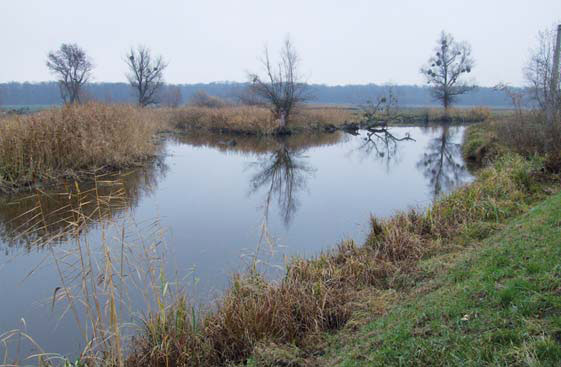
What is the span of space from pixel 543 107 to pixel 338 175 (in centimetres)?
638

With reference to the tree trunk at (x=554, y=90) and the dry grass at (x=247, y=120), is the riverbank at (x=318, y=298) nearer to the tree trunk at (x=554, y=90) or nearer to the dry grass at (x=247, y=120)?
the tree trunk at (x=554, y=90)

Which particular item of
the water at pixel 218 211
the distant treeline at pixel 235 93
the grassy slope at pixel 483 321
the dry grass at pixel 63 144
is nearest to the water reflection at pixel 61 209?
the water at pixel 218 211

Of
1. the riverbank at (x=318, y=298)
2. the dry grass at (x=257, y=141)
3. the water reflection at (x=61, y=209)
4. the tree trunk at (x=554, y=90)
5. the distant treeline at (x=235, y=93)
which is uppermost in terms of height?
the distant treeline at (x=235, y=93)

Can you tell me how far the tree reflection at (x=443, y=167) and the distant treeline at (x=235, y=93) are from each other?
28.8 metres

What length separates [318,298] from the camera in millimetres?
4285

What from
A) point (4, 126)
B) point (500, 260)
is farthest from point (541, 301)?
point (4, 126)

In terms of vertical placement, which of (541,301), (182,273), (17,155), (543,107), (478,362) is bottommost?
(182,273)

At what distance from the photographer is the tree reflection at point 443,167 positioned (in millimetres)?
11664

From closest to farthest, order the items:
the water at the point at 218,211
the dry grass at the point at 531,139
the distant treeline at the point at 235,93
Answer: the water at the point at 218,211
the dry grass at the point at 531,139
the distant treeline at the point at 235,93

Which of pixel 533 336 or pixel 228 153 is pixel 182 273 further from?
pixel 228 153

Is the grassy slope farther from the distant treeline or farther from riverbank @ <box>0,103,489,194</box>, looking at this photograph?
the distant treeline

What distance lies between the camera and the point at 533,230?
462cm

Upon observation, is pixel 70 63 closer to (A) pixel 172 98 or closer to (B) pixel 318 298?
(A) pixel 172 98

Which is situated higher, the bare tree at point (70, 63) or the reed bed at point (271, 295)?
the bare tree at point (70, 63)
